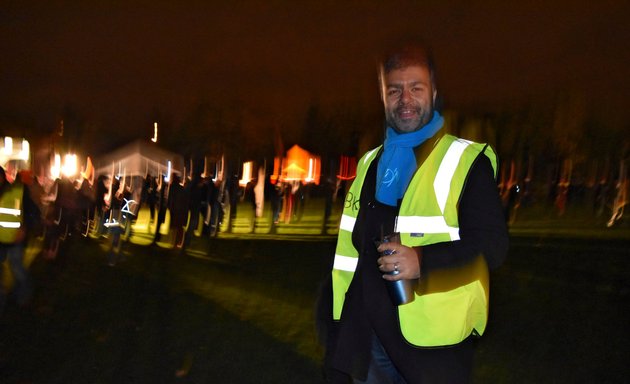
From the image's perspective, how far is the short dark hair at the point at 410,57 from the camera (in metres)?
2.90

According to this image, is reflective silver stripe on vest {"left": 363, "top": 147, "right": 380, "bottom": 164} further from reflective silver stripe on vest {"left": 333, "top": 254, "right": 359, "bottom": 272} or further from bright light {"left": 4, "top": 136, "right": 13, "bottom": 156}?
bright light {"left": 4, "top": 136, "right": 13, "bottom": 156}

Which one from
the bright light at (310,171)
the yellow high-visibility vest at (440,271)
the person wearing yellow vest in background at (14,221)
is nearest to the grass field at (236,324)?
the person wearing yellow vest in background at (14,221)

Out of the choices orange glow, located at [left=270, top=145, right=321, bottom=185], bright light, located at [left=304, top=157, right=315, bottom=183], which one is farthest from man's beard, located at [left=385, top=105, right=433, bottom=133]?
bright light, located at [left=304, top=157, right=315, bottom=183]

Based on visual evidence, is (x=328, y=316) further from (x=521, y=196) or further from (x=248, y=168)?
(x=248, y=168)

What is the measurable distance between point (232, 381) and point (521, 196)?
1312 inches

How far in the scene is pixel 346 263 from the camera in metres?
3.04

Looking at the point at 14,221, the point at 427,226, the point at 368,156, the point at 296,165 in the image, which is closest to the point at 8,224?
the point at 14,221

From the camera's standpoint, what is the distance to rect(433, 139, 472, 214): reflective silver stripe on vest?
2675 millimetres

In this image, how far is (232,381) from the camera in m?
6.12

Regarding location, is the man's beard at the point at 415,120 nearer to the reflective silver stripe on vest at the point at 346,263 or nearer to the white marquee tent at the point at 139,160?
the reflective silver stripe on vest at the point at 346,263

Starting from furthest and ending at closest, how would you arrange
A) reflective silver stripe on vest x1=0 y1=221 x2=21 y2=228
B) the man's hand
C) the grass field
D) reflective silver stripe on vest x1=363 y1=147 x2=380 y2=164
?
1. reflective silver stripe on vest x1=0 y1=221 x2=21 y2=228
2. the grass field
3. reflective silver stripe on vest x1=363 y1=147 x2=380 y2=164
4. the man's hand

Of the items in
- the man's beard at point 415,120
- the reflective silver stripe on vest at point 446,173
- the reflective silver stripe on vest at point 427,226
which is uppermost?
the man's beard at point 415,120

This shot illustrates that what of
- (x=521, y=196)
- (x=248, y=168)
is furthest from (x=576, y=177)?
(x=248, y=168)

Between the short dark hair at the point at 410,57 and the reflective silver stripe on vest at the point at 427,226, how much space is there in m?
0.58
